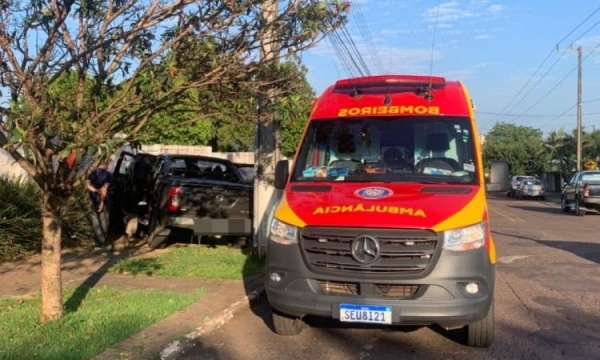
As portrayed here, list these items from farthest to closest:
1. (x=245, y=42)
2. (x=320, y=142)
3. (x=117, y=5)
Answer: (x=320, y=142) < (x=245, y=42) < (x=117, y=5)

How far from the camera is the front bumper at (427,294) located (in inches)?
203

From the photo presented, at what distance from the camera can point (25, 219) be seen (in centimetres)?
1062

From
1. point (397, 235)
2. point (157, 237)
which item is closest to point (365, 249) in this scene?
point (397, 235)

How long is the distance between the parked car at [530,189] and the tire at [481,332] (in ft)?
124

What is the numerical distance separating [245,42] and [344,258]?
2.47 meters

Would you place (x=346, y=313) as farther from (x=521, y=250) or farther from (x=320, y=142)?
(x=521, y=250)

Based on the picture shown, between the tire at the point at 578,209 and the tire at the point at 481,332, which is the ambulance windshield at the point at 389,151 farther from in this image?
the tire at the point at 578,209

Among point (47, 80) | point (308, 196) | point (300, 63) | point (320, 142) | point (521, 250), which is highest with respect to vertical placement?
point (300, 63)

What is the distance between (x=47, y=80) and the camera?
17.4 ft

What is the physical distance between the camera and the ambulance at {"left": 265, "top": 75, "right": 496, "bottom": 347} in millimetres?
5195

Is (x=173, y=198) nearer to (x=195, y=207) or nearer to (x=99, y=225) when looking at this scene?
(x=195, y=207)

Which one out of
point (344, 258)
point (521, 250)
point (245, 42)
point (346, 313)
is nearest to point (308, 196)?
point (344, 258)

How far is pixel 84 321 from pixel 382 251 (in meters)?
2.98

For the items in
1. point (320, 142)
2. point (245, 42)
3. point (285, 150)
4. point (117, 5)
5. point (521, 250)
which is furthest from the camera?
point (285, 150)
